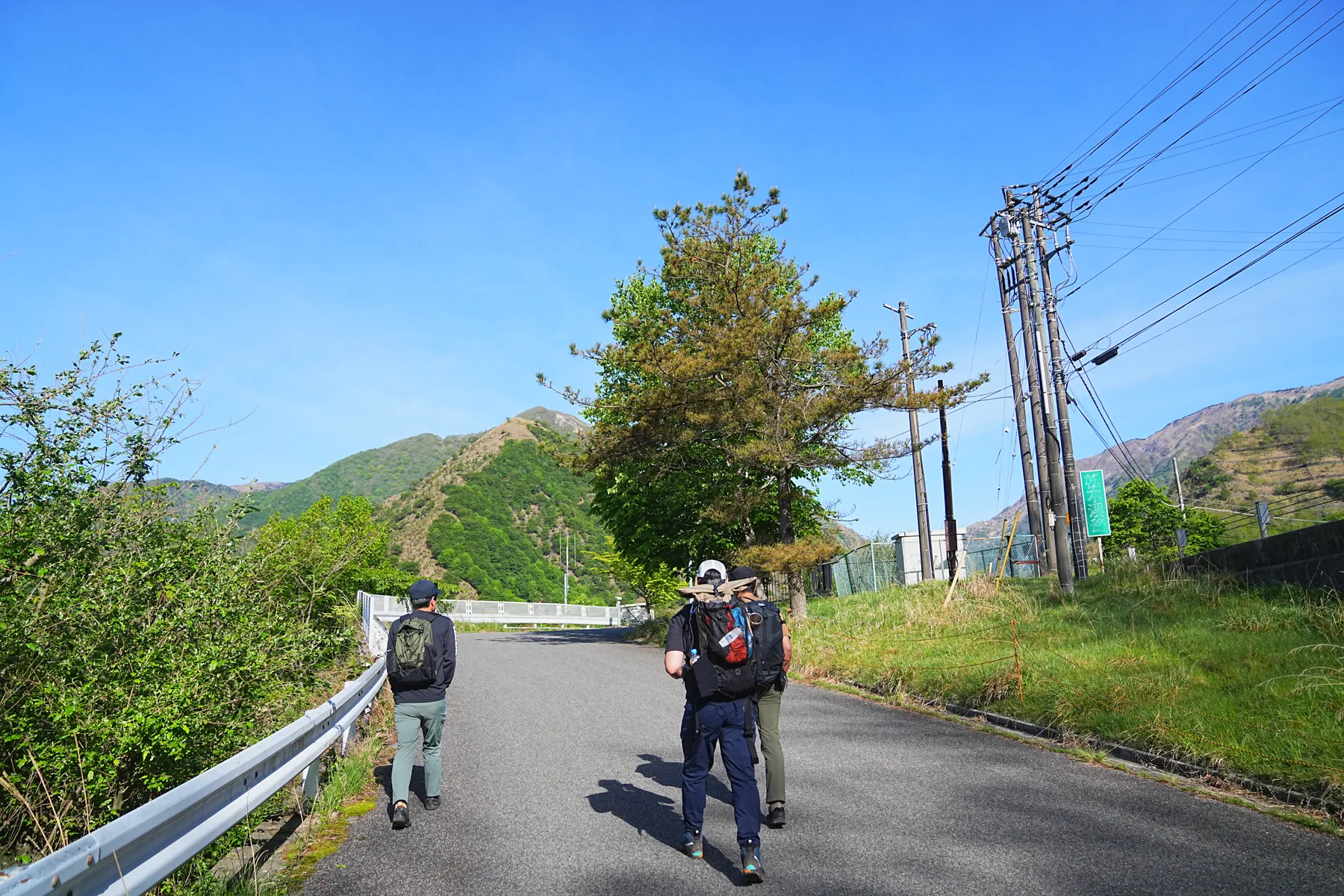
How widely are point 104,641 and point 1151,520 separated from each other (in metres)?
92.6

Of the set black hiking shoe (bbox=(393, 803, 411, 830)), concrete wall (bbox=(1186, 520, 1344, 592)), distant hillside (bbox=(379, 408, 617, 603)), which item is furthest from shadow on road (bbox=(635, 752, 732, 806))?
distant hillside (bbox=(379, 408, 617, 603))

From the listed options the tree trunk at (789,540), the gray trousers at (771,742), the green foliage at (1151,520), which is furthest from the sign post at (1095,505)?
the green foliage at (1151,520)

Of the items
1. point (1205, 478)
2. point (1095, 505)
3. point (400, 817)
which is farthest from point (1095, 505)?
point (1205, 478)

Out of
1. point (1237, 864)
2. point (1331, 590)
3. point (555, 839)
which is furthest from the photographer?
point (1331, 590)

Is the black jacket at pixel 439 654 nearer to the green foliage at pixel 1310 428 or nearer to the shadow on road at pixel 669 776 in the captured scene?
the shadow on road at pixel 669 776

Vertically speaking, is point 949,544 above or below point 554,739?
above

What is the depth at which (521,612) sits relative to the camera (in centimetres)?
4731

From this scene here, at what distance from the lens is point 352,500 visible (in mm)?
57094

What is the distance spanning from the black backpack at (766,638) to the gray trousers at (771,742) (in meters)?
0.46

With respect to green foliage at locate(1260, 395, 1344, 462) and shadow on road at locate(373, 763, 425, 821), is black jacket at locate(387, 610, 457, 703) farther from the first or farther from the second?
green foliage at locate(1260, 395, 1344, 462)

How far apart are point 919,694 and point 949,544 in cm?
1733

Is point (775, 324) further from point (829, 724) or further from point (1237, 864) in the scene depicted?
point (1237, 864)

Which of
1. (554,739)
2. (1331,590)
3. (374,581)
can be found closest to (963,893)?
(554,739)

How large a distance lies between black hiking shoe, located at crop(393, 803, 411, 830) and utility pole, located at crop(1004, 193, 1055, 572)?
53.6ft
